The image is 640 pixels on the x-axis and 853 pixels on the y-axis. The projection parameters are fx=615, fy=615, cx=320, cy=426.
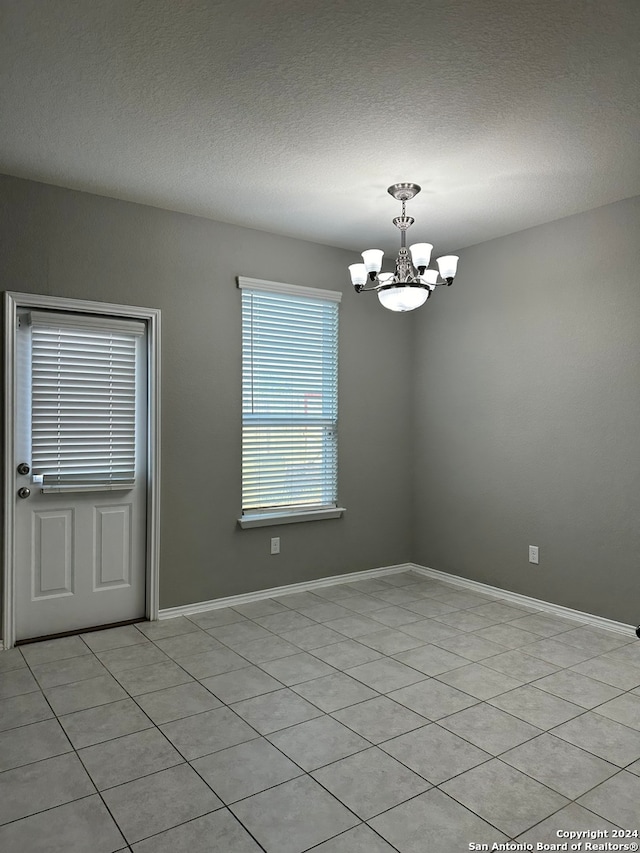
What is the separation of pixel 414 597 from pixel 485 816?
256 cm

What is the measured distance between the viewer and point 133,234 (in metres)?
3.95

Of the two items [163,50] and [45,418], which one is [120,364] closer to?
[45,418]

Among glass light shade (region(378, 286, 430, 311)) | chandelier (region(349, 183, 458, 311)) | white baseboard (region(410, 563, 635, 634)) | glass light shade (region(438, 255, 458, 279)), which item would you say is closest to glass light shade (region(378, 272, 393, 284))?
chandelier (region(349, 183, 458, 311))

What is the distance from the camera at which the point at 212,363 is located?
4289 mm

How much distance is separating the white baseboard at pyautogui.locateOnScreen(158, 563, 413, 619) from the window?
20.5 inches

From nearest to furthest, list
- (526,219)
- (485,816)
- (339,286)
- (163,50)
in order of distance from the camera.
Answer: (485,816) < (163,50) < (526,219) < (339,286)

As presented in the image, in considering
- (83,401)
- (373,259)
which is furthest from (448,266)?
(83,401)

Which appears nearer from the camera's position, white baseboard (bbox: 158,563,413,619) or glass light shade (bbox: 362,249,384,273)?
glass light shade (bbox: 362,249,384,273)

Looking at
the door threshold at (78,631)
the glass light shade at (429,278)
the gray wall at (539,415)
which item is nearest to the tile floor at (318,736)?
the door threshold at (78,631)

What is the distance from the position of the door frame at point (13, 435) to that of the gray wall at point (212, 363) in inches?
2.2

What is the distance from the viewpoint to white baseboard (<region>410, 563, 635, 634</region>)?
153 inches

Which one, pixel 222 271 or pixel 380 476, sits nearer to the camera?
pixel 222 271

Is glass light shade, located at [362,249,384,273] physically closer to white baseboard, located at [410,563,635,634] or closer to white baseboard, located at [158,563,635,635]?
white baseboard, located at [158,563,635,635]

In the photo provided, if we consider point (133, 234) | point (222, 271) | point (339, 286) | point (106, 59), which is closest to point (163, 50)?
point (106, 59)
